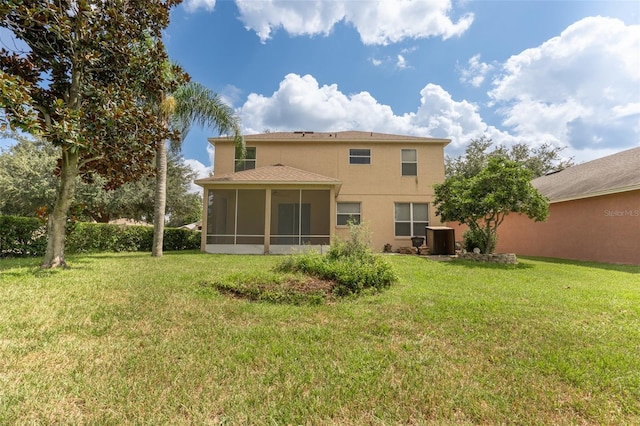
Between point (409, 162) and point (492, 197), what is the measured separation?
21.2ft

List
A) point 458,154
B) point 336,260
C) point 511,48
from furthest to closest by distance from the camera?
1. point 458,154
2. point 511,48
3. point 336,260

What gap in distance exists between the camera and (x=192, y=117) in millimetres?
12430

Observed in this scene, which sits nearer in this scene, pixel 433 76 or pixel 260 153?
pixel 433 76

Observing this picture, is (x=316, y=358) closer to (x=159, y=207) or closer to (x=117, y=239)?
(x=159, y=207)

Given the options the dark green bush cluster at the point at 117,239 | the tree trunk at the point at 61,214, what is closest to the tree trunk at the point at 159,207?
the dark green bush cluster at the point at 117,239

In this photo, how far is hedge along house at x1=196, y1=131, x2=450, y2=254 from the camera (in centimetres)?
1458

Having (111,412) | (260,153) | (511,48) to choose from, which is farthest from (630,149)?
(111,412)

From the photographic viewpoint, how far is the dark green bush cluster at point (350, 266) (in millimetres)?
5848

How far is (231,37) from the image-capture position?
42.3ft

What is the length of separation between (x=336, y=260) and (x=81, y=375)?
523 cm

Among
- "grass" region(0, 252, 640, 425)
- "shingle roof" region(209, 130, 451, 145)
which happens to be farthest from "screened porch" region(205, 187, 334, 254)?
"grass" region(0, 252, 640, 425)

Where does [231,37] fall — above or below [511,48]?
above

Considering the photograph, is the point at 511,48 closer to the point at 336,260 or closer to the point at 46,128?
the point at 336,260

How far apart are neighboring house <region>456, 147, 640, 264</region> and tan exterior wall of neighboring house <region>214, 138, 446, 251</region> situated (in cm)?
522
